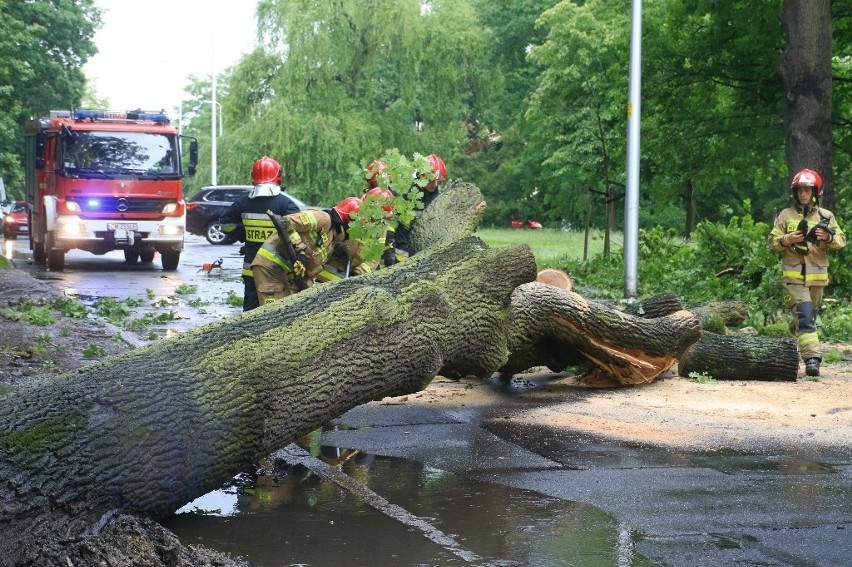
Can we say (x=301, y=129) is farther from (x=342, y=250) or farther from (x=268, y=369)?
(x=268, y=369)

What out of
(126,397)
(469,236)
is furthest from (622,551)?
(469,236)

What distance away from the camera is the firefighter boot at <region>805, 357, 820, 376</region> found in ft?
34.9

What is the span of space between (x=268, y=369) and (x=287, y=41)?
34.8 m

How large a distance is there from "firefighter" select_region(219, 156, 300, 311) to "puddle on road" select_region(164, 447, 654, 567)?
9.46ft

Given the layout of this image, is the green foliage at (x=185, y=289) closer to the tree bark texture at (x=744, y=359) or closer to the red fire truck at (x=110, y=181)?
the red fire truck at (x=110, y=181)

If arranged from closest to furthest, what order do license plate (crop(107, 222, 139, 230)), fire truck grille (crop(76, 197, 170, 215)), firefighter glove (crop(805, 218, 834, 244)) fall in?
firefighter glove (crop(805, 218, 834, 244)) < fire truck grille (crop(76, 197, 170, 215)) < license plate (crop(107, 222, 139, 230))

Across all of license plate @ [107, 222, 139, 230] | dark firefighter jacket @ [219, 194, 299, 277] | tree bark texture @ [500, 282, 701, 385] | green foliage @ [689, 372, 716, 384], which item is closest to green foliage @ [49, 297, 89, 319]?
dark firefighter jacket @ [219, 194, 299, 277]

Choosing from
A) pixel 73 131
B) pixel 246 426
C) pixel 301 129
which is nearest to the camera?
pixel 246 426

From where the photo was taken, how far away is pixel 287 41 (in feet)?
131

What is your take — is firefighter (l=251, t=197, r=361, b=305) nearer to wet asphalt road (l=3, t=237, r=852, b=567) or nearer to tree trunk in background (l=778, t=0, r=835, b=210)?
wet asphalt road (l=3, t=237, r=852, b=567)

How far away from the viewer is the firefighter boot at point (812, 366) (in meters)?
10.6

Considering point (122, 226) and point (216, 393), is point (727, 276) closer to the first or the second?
point (122, 226)

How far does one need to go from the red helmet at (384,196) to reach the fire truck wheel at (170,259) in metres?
16.4

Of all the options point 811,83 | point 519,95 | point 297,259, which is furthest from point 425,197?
point 519,95
